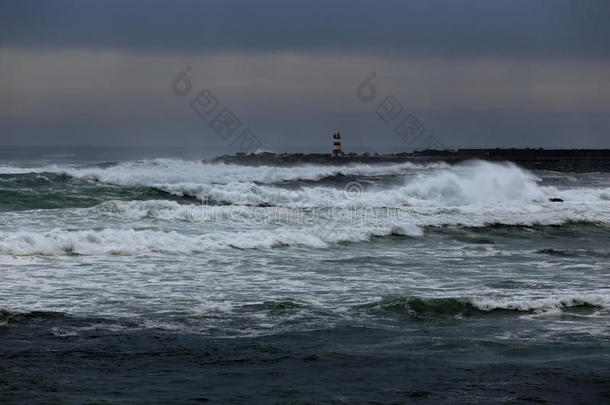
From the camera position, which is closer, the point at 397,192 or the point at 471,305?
the point at 471,305

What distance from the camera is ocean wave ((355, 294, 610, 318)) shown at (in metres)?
9.41

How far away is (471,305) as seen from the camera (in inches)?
379

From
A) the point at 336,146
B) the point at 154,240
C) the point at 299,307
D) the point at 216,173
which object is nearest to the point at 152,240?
the point at 154,240

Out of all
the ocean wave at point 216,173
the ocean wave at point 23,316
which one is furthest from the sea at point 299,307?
the ocean wave at point 216,173

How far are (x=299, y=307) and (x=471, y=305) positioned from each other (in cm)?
218

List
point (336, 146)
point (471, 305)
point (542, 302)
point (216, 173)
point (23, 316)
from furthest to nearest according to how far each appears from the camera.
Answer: point (336, 146)
point (216, 173)
point (542, 302)
point (471, 305)
point (23, 316)

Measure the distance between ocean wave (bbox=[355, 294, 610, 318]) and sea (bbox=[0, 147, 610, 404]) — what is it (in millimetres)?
27

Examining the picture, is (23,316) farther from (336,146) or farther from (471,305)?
(336,146)

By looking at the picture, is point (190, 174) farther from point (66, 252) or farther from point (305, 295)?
point (305, 295)

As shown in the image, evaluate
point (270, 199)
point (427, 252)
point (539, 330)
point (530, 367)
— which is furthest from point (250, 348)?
point (270, 199)

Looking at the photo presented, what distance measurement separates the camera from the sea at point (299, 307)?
21.4 feet

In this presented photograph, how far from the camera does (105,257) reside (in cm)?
1372

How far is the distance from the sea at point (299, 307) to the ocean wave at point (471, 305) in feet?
0.09

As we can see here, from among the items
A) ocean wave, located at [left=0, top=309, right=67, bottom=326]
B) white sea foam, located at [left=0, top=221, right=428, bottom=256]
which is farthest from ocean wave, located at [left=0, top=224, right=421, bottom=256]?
ocean wave, located at [left=0, top=309, right=67, bottom=326]
